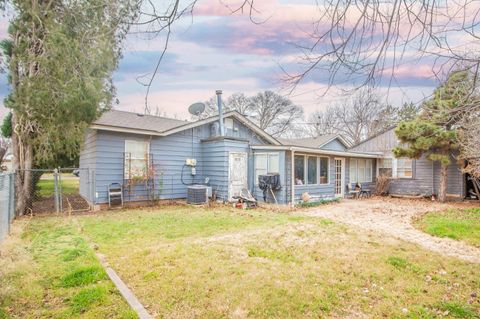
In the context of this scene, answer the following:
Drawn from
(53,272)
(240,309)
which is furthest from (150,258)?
(240,309)

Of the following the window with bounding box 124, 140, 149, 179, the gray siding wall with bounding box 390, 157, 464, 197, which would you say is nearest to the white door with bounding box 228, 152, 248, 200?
the window with bounding box 124, 140, 149, 179

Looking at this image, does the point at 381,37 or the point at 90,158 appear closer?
the point at 381,37

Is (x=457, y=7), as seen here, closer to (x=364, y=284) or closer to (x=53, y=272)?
(x=364, y=284)

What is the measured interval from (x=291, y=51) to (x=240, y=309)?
251cm

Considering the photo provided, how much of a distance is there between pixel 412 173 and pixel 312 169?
5.82m

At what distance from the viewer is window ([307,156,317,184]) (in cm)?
1295

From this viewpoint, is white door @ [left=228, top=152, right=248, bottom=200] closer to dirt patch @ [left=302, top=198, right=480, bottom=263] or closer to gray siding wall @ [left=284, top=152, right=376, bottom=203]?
gray siding wall @ [left=284, top=152, right=376, bottom=203]

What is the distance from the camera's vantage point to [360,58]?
8.27 feet

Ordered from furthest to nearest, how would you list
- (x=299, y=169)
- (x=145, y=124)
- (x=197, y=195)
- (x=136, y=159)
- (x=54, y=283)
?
(x=299, y=169), (x=145, y=124), (x=197, y=195), (x=136, y=159), (x=54, y=283)

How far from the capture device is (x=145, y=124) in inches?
469

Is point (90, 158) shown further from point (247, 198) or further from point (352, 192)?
point (352, 192)

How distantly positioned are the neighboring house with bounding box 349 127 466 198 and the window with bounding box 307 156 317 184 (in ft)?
14.6

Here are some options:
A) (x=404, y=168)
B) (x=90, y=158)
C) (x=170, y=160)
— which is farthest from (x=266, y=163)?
(x=404, y=168)

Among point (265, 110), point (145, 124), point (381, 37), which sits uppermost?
point (265, 110)
